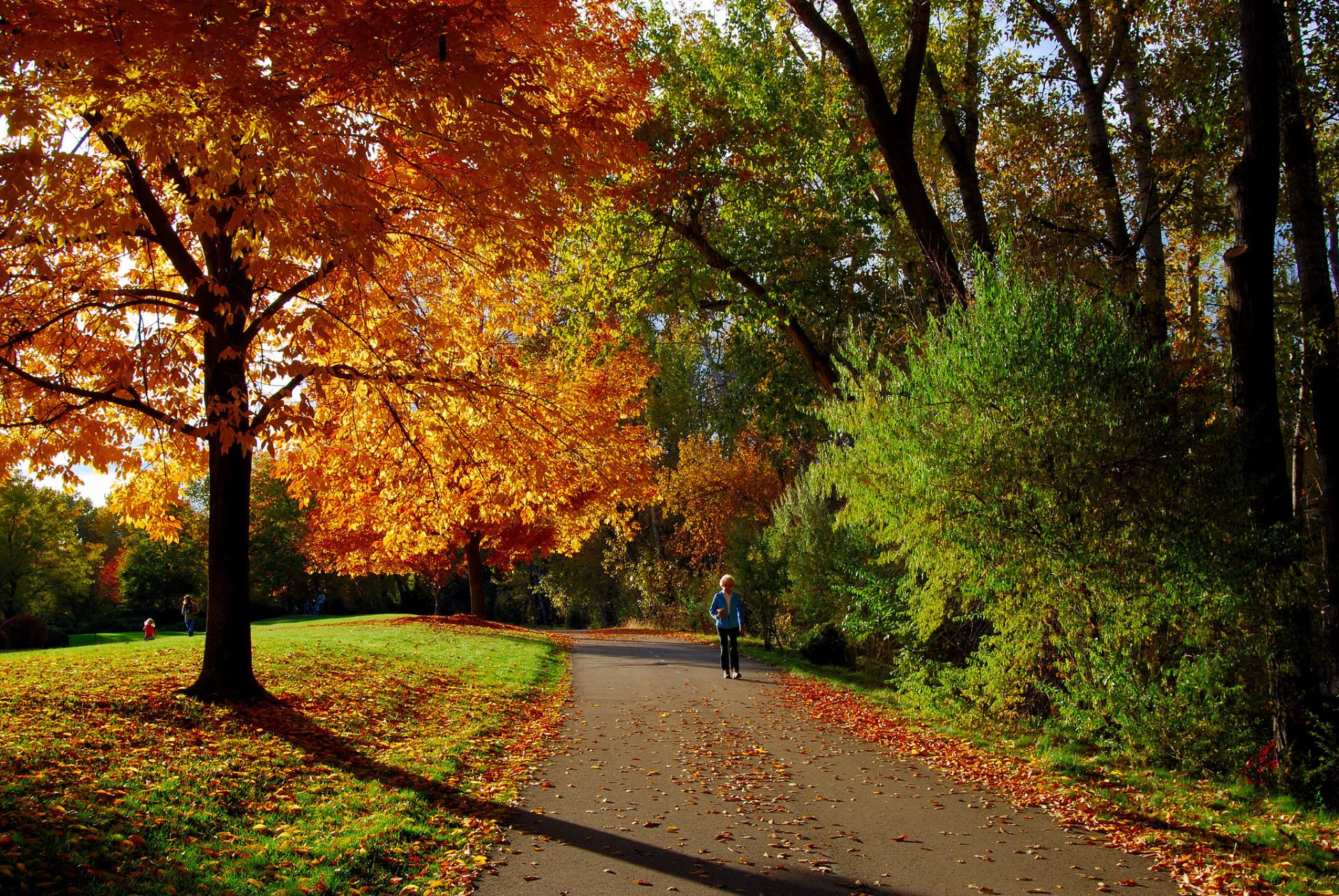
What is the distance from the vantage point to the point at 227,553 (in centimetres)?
972

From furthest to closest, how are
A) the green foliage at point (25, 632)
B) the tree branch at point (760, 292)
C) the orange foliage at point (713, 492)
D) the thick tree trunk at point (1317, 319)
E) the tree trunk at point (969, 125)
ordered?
the orange foliage at point (713, 492) < the green foliage at point (25, 632) < the tree branch at point (760, 292) < the tree trunk at point (969, 125) < the thick tree trunk at point (1317, 319)

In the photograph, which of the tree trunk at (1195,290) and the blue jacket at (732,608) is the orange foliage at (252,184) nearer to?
the blue jacket at (732,608)

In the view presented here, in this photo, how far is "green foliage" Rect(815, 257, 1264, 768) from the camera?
276 inches

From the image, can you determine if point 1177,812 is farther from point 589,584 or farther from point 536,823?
point 589,584

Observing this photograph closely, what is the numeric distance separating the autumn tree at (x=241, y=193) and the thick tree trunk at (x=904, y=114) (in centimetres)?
291

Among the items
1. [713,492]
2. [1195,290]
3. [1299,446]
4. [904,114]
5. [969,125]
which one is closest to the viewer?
[1299,446]

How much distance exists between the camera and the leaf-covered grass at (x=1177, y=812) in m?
4.99

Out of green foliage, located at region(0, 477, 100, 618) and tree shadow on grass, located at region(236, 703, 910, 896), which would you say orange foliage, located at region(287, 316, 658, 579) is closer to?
tree shadow on grass, located at region(236, 703, 910, 896)

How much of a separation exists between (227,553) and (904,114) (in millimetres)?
9939

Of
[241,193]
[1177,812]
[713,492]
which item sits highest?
[241,193]

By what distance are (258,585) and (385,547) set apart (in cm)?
4242

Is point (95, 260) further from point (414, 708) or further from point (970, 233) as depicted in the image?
point (970, 233)

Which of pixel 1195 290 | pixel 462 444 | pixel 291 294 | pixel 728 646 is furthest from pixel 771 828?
pixel 1195 290

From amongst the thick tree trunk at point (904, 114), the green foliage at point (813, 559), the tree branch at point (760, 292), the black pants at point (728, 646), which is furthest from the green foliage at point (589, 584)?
the thick tree trunk at point (904, 114)
